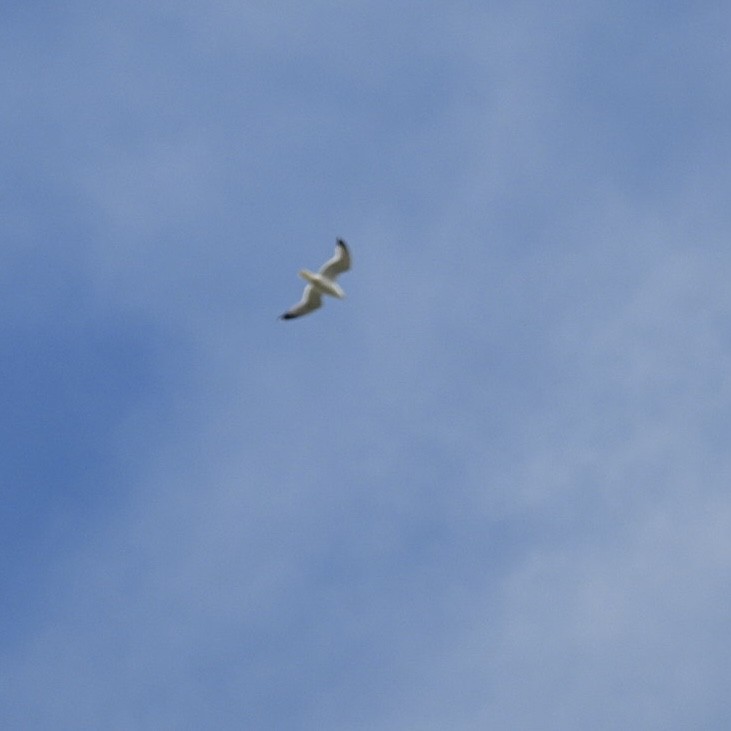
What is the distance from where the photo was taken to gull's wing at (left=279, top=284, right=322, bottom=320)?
429 feet

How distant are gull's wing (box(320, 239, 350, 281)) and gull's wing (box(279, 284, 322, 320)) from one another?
1733 millimetres

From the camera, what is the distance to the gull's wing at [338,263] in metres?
128

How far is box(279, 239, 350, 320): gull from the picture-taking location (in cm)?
12862

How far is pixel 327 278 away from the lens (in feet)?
425

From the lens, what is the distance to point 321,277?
128875 mm

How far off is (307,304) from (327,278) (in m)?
3.25

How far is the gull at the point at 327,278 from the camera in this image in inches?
5064

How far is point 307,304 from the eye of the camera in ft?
432

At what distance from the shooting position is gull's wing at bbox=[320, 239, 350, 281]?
12850 centimetres

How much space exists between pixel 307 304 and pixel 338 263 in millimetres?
4721

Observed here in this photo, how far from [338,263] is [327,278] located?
5.01 ft

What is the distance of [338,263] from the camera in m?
129
